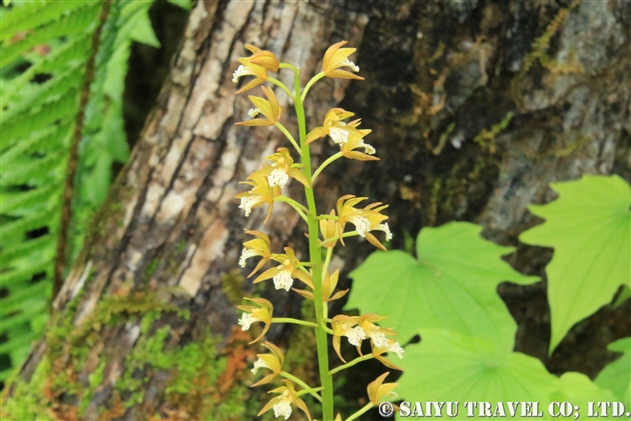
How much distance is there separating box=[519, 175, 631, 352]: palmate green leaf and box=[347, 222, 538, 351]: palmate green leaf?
0.09 meters

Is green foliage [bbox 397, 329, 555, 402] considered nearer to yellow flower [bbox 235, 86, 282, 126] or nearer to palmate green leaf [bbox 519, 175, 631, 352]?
palmate green leaf [bbox 519, 175, 631, 352]

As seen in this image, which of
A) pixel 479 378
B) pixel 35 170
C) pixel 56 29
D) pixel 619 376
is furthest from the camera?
pixel 35 170

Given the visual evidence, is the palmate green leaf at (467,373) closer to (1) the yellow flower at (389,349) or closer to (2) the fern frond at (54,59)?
(1) the yellow flower at (389,349)

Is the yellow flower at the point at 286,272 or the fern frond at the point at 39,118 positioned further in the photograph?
the fern frond at the point at 39,118

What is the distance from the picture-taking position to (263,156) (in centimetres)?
148

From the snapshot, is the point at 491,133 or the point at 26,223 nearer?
the point at 491,133

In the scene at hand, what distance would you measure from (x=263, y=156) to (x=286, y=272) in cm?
81

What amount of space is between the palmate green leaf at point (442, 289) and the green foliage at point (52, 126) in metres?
1.06

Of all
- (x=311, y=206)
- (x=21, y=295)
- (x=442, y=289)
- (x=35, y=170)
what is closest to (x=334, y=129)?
(x=311, y=206)

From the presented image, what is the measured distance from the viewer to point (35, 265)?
1.97m

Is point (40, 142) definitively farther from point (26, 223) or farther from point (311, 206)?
point (311, 206)

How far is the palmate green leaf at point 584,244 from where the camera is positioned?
136 cm

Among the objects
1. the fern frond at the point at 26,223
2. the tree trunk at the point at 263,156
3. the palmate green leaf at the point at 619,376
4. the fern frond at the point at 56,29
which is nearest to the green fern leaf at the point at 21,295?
the fern frond at the point at 26,223

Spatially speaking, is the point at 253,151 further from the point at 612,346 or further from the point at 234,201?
the point at 612,346
